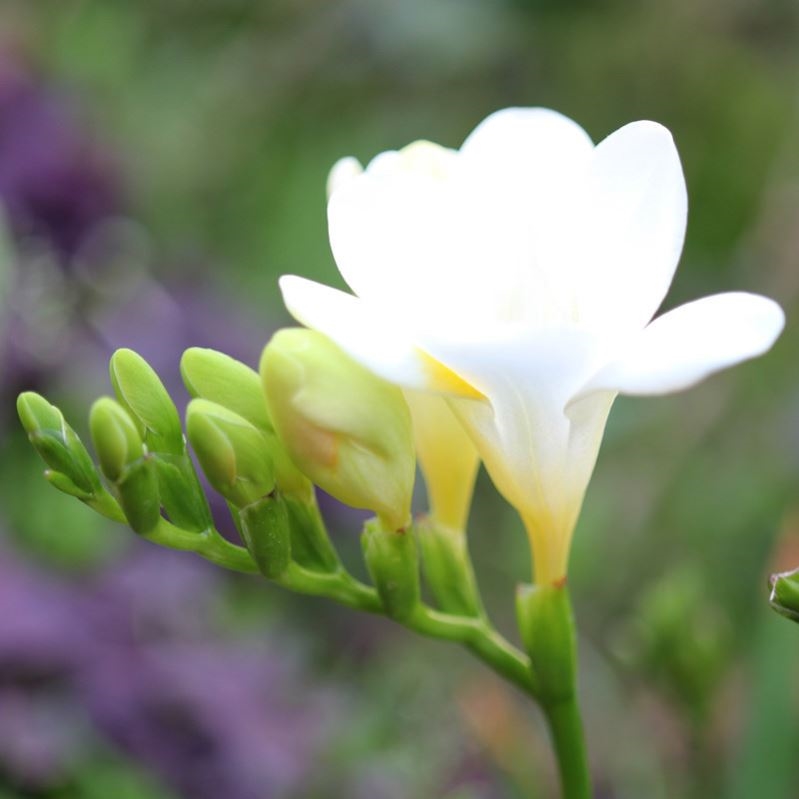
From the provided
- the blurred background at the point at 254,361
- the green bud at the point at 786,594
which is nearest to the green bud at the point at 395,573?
the green bud at the point at 786,594

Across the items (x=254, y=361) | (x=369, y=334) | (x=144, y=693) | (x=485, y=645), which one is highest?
(x=369, y=334)

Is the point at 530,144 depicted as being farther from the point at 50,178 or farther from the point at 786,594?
the point at 50,178

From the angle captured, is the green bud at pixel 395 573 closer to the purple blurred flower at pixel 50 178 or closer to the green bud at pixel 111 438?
the green bud at pixel 111 438

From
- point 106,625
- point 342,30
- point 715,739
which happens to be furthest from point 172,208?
point 715,739

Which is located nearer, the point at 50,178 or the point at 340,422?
the point at 340,422

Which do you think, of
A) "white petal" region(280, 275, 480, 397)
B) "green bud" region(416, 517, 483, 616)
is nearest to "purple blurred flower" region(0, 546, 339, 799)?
"green bud" region(416, 517, 483, 616)

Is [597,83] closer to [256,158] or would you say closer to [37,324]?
[256,158]

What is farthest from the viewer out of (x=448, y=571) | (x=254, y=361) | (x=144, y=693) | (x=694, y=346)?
(x=254, y=361)


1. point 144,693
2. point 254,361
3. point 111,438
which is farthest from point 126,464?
point 254,361
